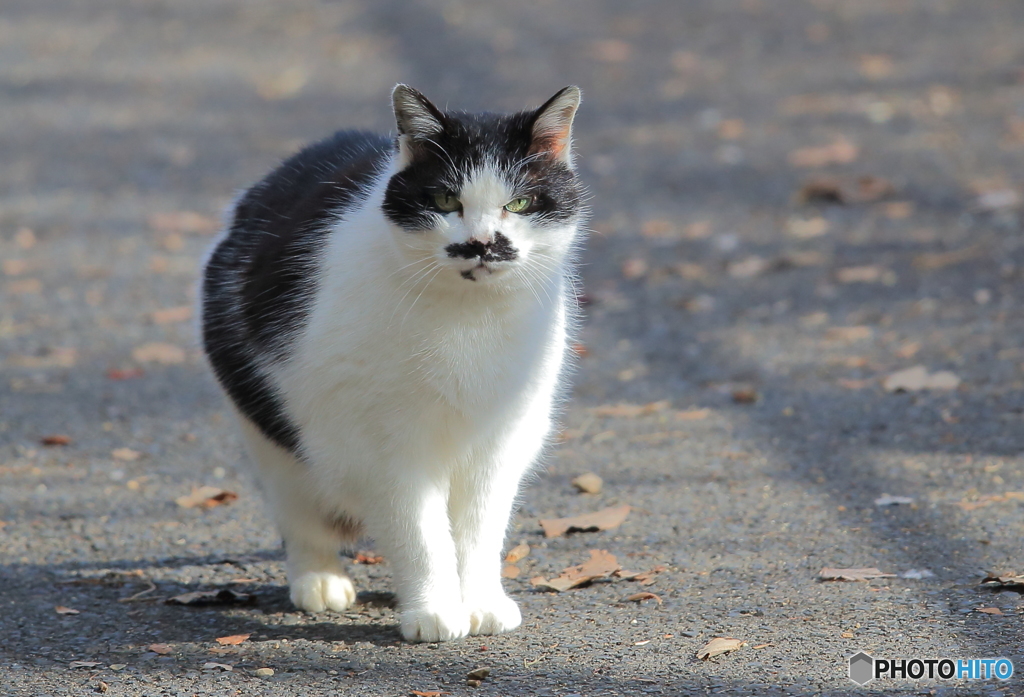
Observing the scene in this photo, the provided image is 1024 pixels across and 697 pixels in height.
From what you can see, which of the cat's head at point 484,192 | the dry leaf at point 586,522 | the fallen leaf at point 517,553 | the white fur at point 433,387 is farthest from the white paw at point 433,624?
the cat's head at point 484,192

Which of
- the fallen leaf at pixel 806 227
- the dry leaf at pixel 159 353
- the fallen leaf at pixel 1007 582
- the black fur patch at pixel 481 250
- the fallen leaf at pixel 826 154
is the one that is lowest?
the fallen leaf at pixel 1007 582

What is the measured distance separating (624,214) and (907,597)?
15.1ft

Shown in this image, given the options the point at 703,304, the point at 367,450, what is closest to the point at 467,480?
the point at 367,450

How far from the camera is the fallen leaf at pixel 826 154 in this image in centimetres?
778

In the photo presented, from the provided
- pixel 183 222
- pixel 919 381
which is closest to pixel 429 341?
pixel 919 381

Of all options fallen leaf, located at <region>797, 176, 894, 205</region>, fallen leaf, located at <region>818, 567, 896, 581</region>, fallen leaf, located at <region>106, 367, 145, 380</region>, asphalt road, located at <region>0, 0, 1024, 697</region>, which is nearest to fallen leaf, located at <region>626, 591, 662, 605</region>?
asphalt road, located at <region>0, 0, 1024, 697</region>

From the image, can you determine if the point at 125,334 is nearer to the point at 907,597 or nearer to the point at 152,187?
the point at 152,187

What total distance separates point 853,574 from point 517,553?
1.08 metres

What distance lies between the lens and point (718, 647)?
289 centimetres

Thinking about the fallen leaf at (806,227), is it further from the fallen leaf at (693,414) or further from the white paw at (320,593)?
the white paw at (320,593)

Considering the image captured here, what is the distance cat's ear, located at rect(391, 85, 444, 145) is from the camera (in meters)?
2.95

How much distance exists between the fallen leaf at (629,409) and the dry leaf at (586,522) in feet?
3.49

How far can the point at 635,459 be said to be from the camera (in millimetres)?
4445

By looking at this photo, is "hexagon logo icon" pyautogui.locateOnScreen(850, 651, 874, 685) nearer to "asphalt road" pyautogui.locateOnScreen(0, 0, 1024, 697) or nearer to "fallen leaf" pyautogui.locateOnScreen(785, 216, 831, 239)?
"asphalt road" pyautogui.locateOnScreen(0, 0, 1024, 697)
